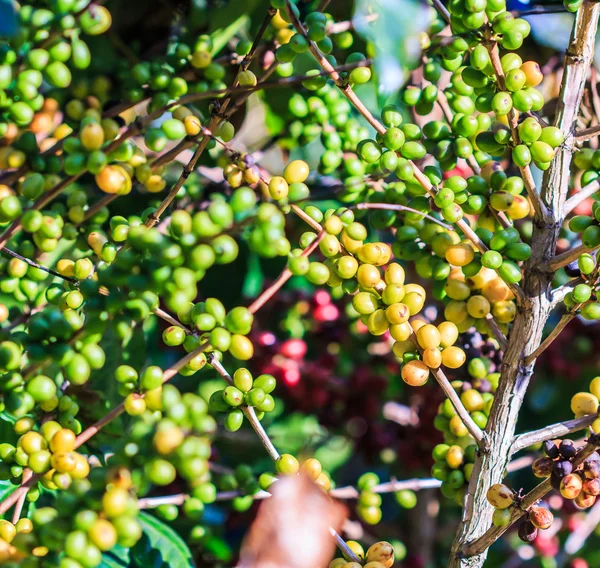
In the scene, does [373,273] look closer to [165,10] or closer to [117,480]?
[117,480]

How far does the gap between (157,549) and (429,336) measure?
0.36 meters

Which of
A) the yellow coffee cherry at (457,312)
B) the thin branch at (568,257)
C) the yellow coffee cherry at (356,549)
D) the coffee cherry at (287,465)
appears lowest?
the yellow coffee cherry at (356,549)

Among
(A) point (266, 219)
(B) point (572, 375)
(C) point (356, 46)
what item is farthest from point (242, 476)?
(B) point (572, 375)

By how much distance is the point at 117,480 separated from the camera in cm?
40

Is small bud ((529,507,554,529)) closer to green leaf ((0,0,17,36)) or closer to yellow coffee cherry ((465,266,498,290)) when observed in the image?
yellow coffee cherry ((465,266,498,290))

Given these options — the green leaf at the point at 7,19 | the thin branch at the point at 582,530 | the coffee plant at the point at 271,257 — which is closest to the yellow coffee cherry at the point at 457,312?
the coffee plant at the point at 271,257

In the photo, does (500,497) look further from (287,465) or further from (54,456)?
(54,456)

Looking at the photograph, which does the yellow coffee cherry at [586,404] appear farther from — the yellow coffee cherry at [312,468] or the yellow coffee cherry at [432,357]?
the yellow coffee cherry at [312,468]

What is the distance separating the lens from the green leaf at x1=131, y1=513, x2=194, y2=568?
0.68 metres

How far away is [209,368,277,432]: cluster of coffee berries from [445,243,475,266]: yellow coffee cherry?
196 millimetres

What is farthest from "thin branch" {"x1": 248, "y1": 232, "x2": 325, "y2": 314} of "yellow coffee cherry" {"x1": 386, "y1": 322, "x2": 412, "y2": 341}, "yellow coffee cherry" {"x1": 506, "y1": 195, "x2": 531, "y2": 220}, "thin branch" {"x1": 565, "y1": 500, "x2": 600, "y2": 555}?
"thin branch" {"x1": 565, "y1": 500, "x2": 600, "y2": 555}

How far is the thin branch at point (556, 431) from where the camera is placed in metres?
0.58

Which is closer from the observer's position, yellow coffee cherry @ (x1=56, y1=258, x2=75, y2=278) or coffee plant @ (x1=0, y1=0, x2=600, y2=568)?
coffee plant @ (x1=0, y1=0, x2=600, y2=568)

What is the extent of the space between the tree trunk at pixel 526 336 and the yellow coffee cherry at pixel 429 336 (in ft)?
0.26
